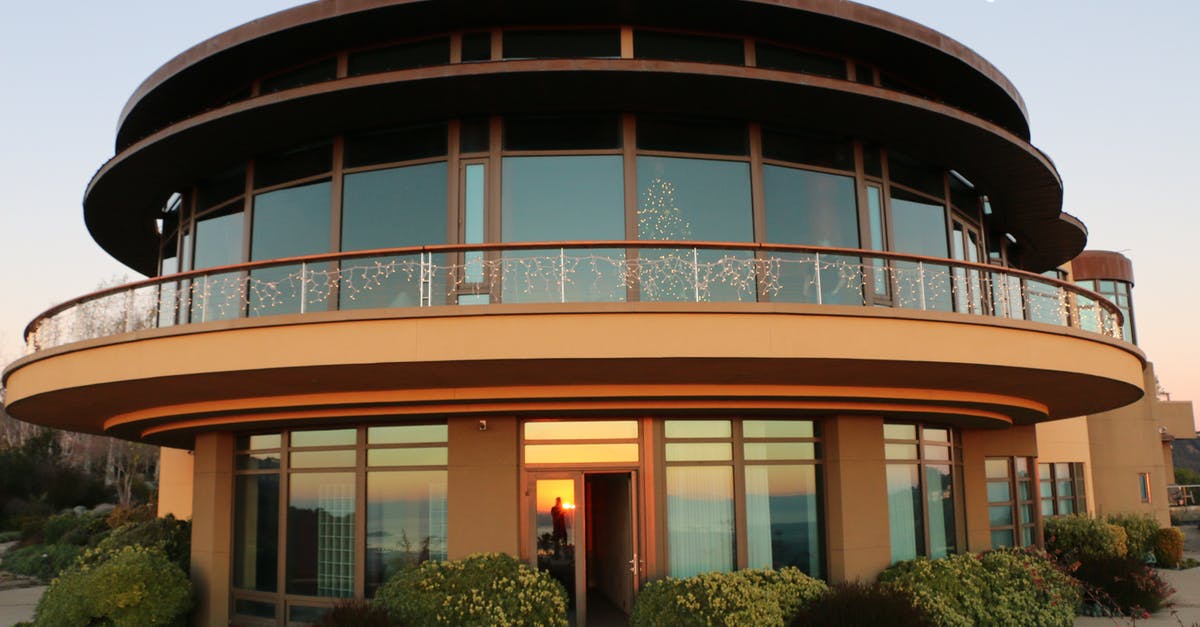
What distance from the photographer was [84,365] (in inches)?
539

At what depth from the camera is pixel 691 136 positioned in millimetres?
14852

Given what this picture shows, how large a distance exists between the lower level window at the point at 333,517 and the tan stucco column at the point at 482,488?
380 millimetres

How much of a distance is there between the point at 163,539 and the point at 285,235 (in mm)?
6317

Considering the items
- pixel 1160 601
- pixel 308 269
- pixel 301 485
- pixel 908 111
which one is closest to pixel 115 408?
pixel 301 485

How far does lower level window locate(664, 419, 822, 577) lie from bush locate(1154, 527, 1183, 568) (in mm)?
17197

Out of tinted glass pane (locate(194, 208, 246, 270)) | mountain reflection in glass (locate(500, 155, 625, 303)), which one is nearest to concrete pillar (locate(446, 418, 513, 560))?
mountain reflection in glass (locate(500, 155, 625, 303))

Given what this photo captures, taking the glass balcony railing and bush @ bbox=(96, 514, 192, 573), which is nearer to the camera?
the glass balcony railing

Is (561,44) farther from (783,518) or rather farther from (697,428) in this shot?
(783,518)

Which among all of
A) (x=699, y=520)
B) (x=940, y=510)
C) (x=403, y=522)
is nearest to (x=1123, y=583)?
(x=940, y=510)

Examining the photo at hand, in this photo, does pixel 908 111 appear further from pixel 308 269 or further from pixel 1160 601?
pixel 1160 601

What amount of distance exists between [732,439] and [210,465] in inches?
349

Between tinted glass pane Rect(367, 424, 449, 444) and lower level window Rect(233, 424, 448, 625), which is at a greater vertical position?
tinted glass pane Rect(367, 424, 449, 444)

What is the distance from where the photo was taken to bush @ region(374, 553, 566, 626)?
12.3 meters

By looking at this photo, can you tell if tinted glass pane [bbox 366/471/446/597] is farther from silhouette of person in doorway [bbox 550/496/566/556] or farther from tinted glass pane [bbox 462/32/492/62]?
tinted glass pane [bbox 462/32/492/62]
